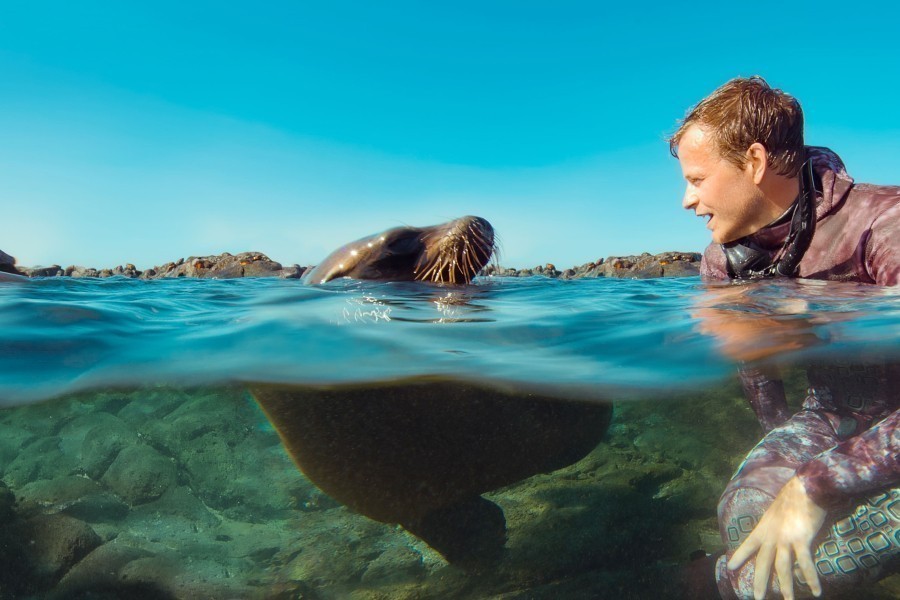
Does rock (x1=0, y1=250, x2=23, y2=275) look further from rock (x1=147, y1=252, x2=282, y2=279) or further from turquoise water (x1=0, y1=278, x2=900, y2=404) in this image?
rock (x1=147, y1=252, x2=282, y2=279)

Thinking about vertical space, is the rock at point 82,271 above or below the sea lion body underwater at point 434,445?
above

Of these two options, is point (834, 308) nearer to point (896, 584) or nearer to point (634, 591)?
point (896, 584)

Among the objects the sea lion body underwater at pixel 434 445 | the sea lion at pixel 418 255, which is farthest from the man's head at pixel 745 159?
the sea lion at pixel 418 255

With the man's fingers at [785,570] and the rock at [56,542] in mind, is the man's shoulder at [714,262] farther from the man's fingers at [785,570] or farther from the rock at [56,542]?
the rock at [56,542]

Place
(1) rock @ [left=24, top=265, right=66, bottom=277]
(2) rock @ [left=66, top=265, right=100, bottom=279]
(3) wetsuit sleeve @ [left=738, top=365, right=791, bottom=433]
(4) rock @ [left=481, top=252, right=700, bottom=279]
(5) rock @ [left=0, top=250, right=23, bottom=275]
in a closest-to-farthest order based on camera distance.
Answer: (3) wetsuit sleeve @ [left=738, top=365, right=791, bottom=433]
(5) rock @ [left=0, top=250, right=23, bottom=275]
(4) rock @ [left=481, top=252, right=700, bottom=279]
(1) rock @ [left=24, top=265, right=66, bottom=277]
(2) rock @ [left=66, top=265, right=100, bottom=279]

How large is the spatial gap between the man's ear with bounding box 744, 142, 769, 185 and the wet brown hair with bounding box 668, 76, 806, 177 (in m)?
0.03

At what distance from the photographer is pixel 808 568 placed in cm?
256

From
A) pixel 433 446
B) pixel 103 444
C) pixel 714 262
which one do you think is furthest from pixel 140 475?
pixel 714 262

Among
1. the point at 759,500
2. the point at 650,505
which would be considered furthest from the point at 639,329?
the point at 759,500

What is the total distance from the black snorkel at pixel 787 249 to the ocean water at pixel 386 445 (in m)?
0.26

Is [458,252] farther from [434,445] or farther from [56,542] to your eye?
[56,542]

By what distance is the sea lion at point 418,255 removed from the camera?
5441 millimetres

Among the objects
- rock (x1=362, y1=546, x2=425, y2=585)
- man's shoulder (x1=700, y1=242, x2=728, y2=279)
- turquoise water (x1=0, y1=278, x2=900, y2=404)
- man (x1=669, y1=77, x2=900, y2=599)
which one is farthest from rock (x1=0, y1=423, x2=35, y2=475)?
man's shoulder (x1=700, y1=242, x2=728, y2=279)

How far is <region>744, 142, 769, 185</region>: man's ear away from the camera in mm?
4191
